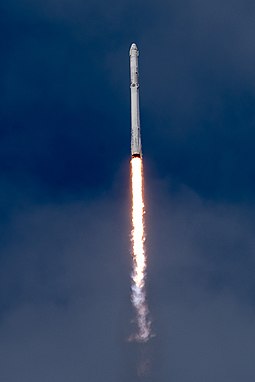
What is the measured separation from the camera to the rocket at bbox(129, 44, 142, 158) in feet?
578

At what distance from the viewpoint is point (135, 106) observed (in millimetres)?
180625

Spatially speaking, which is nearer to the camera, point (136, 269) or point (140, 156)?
point (140, 156)

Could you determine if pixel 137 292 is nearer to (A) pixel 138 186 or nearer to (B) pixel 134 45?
(A) pixel 138 186

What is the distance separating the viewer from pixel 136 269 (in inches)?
7416

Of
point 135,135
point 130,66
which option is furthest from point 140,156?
point 130,66

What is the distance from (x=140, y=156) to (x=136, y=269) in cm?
2339

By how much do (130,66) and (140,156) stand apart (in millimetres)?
18278

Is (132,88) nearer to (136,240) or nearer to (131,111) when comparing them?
(131,111)

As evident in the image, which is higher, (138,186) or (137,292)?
(138,186)

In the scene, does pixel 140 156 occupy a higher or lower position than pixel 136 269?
higher

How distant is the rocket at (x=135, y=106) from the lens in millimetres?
176125

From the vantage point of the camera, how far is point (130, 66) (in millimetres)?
184625

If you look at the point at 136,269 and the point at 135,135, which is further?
the point at 136,269

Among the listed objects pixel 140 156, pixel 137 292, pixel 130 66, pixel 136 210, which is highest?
pixel 130 66
